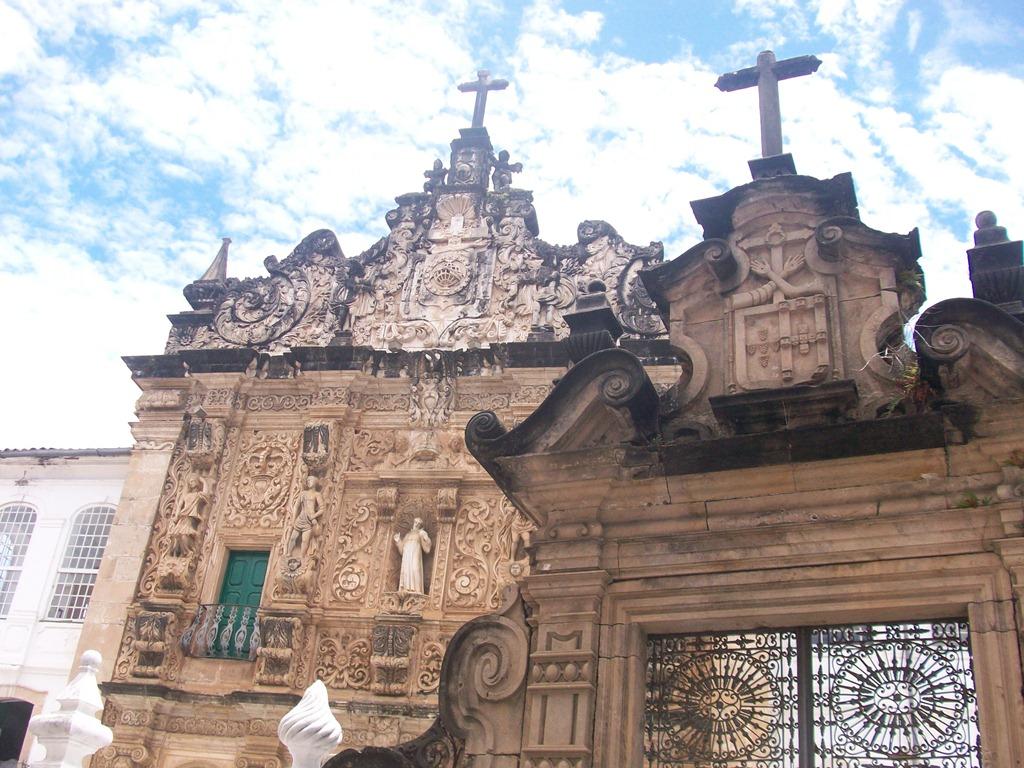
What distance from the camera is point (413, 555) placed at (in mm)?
15039

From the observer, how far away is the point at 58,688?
16.8m

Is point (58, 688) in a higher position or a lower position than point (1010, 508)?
higher

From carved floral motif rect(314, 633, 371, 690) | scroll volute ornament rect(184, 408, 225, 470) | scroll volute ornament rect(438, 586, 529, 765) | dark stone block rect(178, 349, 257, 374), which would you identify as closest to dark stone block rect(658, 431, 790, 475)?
scroll volute ornament rect(438, 586, 529, 765)

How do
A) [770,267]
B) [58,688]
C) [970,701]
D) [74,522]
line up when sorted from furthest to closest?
[74,522]
[58,688]
[770,267]
[970,701]

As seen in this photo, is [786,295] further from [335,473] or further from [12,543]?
[12,543]

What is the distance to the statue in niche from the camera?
19.2 m

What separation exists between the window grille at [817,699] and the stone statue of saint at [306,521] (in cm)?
1072

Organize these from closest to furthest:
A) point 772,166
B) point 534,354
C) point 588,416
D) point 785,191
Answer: point 588,416 → point 785,191 → point 772,166 → point 534,354

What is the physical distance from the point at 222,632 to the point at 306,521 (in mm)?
2099

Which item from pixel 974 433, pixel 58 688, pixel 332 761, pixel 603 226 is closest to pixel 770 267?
pixel 974 433

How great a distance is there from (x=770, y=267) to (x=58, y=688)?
50.1 ft

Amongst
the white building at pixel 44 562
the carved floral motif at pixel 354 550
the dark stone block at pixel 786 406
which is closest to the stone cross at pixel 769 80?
the dark stone block at pixel 786 406

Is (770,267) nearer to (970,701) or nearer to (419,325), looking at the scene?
(970,701)

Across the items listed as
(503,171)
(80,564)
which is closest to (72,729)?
(80,564)
